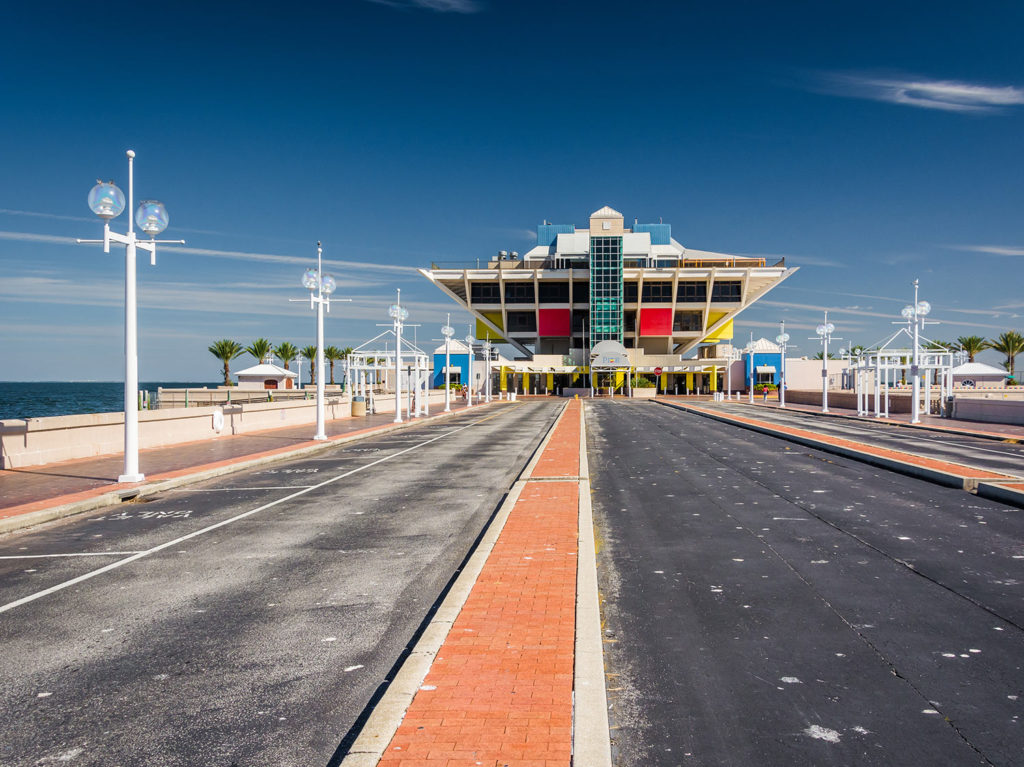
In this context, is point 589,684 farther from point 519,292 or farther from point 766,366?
point 766,366

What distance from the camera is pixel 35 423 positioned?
16.1 m

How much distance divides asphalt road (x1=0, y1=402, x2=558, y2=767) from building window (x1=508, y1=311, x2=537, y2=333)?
92462 millimetres

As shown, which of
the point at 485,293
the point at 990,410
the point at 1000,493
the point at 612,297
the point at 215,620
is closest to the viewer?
the point at 215,620

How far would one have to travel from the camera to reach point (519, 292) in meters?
100

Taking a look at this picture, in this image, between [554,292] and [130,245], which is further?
[554,292]

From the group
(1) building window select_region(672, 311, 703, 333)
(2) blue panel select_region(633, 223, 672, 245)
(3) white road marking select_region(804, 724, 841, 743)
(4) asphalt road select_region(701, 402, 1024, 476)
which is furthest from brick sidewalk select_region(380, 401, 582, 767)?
(2) blue panel select_region(633, 223, 672, 245)

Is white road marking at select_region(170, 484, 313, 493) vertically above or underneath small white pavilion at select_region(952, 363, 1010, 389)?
underneath

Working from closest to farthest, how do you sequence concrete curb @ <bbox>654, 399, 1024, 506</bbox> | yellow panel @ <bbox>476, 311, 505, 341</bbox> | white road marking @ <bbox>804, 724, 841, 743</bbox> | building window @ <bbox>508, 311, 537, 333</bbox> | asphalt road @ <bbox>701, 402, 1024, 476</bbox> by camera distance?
white road marking @ <bbox>804, 724, 841, 743</bbox>, concrete curb @ <bbox>654, 399, 1024, 506</bbox>, asphalt road @ <bbox>701, 402, 1024, 476</bbox>, building window @ <bbox>508, 311, 537, 333</bbox>, yellow panel @ <bbox>476, 311, 505, 341</bbox>

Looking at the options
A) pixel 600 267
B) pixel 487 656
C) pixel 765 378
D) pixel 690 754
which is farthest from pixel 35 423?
Result: pixel 765 378

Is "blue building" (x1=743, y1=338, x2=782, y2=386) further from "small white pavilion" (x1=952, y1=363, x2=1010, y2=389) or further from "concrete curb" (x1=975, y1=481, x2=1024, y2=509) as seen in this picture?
"concrete curb" (x1=975, y1=481, x2=1024, y2=509)

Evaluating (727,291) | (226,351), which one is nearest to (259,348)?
(226,351)

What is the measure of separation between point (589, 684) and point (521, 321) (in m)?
101

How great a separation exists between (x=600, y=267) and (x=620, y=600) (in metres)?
89.0

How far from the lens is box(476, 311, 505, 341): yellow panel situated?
105375 mm
